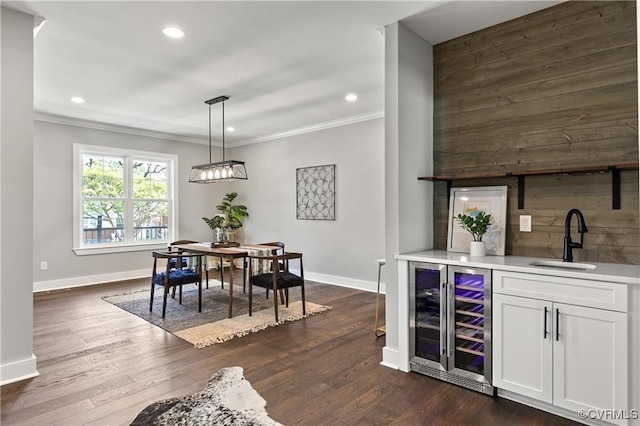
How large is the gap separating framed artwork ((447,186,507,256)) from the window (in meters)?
5.65

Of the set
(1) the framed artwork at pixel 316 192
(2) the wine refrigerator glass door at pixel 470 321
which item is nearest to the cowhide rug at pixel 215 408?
(2) the wine refrigerator glass door at pixel 470 321

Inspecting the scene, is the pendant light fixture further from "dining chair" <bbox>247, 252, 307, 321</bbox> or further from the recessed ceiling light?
the recessed ceiling light

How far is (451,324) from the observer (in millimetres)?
2676

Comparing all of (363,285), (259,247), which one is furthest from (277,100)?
(363,285)

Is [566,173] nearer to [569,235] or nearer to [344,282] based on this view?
[569,235]

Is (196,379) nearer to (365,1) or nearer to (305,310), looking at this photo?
(305,310)

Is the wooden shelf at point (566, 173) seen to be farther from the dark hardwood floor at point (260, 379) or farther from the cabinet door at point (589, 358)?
the dark hardwood floor at point (260, 379)

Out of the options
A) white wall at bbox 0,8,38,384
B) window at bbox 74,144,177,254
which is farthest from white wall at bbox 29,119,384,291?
white wall at bbox 0,8,38,384

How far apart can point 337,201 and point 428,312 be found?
11.1 feet

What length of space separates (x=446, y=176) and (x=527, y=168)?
0.58 m

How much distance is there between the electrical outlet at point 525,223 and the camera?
9.20ft

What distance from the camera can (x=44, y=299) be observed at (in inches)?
202

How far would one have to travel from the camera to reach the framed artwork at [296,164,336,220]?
6129mm

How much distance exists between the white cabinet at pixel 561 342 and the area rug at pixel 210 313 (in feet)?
7.82
